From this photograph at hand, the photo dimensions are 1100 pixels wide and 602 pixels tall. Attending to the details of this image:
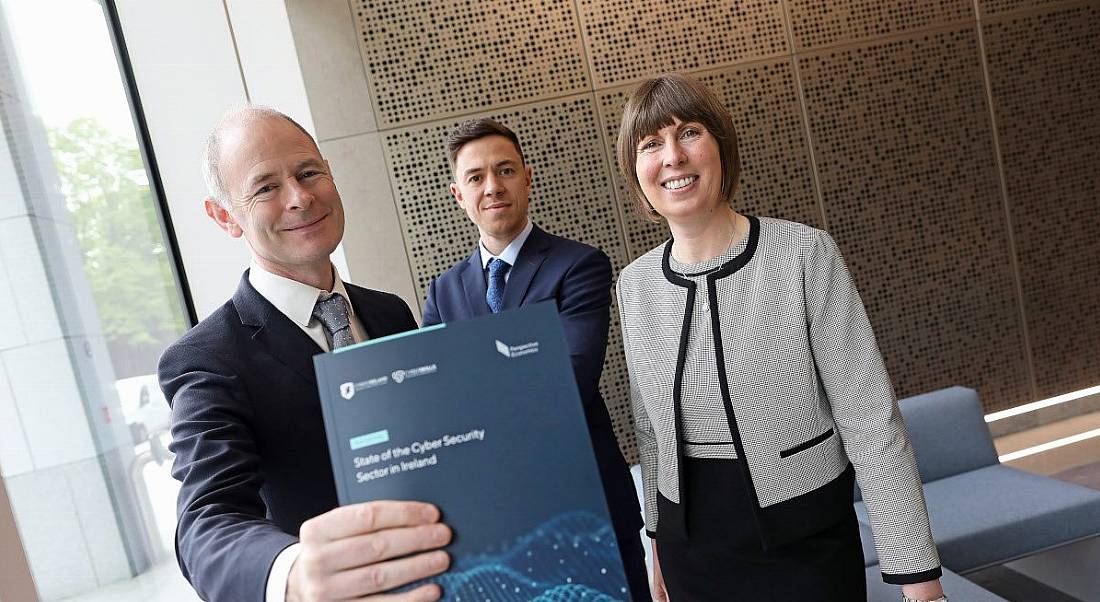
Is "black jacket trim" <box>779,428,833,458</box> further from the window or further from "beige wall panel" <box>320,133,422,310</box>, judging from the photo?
"beige wall panel" <box>320,133,422,310</box>

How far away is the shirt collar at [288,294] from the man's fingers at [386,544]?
603 mm

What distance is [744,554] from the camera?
1858mm

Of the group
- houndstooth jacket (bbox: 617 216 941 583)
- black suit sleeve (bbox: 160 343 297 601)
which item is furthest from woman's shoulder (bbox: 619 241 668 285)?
black suit sleeve (bbox: 160 343 297 601)

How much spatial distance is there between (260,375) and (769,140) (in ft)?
15.0

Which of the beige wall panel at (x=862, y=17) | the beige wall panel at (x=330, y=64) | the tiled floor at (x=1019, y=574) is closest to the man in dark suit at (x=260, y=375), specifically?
the tiled floor at (x=1019, y=574)

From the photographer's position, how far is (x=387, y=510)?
79 cm

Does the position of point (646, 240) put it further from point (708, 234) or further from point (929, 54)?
point (708, 234)

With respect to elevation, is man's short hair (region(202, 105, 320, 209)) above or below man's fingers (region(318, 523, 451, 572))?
above

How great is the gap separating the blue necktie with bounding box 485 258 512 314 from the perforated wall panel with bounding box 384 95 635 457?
2.21m

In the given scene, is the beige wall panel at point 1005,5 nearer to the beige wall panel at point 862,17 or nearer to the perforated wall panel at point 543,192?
the beige wall panel at point 862,17

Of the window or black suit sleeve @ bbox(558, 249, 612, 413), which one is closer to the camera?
black suit sleeve @ bbox(558, 249, 612, 413)

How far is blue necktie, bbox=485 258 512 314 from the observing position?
251 cm

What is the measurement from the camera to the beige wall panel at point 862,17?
5227mm

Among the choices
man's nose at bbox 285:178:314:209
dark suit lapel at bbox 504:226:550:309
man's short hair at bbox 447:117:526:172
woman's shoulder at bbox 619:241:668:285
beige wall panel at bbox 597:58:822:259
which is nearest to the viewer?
man's nose at bbox 285:178:314:209
